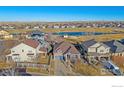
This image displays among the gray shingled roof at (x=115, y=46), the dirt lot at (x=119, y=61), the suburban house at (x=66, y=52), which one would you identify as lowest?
the dirt lot at (x=119, y=61)

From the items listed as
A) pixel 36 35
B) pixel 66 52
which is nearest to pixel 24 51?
pixel 36 35

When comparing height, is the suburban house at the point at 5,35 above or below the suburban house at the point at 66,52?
above

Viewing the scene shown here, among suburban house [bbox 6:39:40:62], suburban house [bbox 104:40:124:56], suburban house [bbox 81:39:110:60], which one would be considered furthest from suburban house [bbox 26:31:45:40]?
suburban house [bbox 104:40:124:56]

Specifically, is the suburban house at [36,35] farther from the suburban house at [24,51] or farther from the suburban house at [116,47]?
the suburban house at [116,47]

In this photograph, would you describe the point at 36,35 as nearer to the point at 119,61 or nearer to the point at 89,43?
the point at 89,43

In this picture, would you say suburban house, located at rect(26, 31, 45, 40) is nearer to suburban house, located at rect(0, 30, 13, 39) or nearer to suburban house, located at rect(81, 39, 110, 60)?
suburban house, located at rect(0, 30, 13, 39)

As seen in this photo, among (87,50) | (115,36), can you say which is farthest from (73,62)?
(115,36)

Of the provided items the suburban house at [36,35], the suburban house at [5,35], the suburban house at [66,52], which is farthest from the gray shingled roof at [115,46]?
the suburban house at [5,35]
